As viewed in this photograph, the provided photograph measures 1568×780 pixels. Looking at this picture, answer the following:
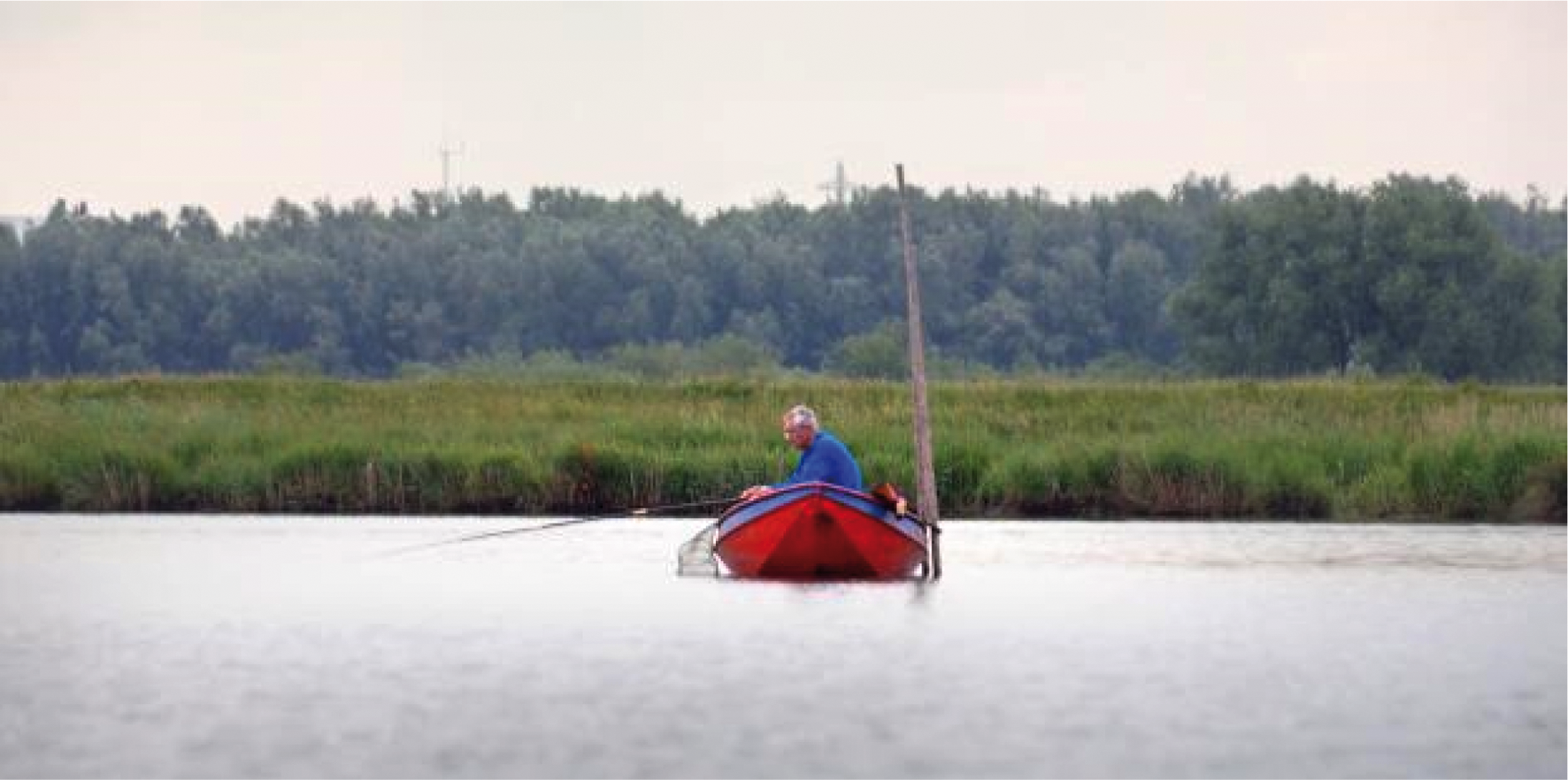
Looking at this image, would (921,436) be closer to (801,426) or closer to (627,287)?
(801,426)

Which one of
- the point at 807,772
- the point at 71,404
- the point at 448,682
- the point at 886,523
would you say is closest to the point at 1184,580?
the point at 886,523

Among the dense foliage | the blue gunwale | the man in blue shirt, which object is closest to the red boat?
the blue gunwale

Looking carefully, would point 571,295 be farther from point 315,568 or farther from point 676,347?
point 315,568

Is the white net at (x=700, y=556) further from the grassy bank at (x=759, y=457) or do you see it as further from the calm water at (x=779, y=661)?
the grassy bank at (x=759, y=457)

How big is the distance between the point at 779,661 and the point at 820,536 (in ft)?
13.8

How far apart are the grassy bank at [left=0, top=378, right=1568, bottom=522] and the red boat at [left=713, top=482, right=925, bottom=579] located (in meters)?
9.40

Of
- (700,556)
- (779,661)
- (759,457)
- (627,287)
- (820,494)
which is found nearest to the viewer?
(779,661)

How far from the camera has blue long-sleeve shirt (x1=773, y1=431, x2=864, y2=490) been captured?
83.3 ft

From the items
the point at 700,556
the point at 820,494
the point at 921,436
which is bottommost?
the point at 700,556

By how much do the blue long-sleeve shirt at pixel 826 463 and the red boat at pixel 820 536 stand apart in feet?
1.01

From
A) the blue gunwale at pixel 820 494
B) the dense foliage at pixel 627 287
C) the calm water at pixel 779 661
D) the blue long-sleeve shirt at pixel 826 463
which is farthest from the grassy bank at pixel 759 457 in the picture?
the dense foliage at pixel 627 287

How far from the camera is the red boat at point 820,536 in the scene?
25.1m

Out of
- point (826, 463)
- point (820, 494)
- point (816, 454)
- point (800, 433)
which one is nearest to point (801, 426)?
point (800, 433)

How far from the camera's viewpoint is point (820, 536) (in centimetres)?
2534
